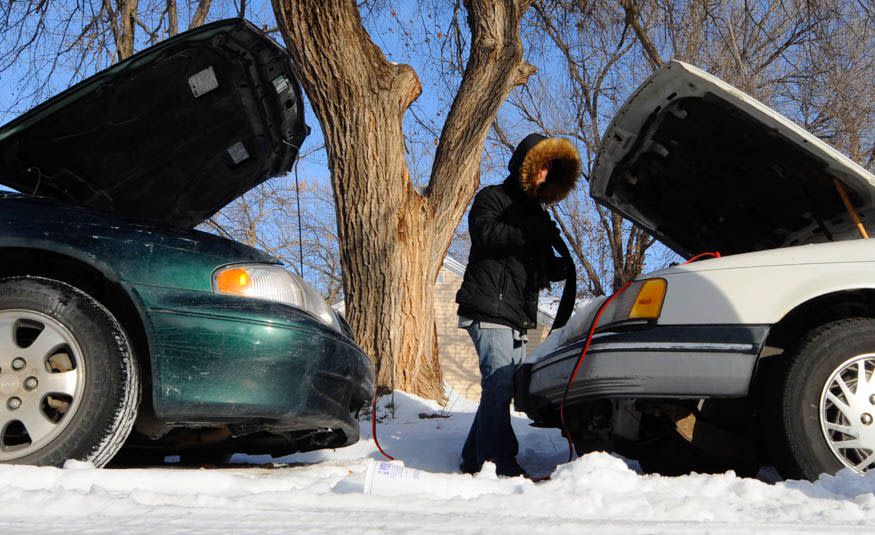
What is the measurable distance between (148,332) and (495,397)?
1.85m

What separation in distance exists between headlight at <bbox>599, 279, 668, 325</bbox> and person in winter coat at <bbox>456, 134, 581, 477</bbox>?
0.87 meters

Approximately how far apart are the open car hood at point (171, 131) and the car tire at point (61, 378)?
969 millimetres

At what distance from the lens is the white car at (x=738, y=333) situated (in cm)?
277

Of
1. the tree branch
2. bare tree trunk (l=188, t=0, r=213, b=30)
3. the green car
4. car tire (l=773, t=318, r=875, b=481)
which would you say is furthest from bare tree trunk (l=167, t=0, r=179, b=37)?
car tire (l=773, t=318, r=875, b=481)

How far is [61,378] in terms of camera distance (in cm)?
268

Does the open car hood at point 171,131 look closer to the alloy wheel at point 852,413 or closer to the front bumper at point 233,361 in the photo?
the front bumper at point 233,361

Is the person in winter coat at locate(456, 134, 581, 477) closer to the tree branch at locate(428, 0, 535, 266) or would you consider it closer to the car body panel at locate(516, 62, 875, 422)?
the car body panel at locate(516, 62, 875, 422)

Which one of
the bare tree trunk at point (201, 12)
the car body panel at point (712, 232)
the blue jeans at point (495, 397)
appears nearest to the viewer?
the car body panel at point (712, 232)

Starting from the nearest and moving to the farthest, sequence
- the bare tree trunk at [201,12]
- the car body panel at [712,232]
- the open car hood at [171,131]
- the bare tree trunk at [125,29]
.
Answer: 1. the car body panel at [712,232]
2. the open car hood at [171,131]
3. the bare tree trunk at [125,29]
4. the bare tree trunk at [201,12]

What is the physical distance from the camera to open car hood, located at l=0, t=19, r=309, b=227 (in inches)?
137

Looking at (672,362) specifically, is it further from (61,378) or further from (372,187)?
(372,187)

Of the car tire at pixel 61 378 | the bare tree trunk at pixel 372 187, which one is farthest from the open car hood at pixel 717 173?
the car tire at pixel 61 378

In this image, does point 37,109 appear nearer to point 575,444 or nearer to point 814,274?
point 575,444

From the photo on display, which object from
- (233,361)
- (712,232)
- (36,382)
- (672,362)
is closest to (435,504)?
(233,361)
